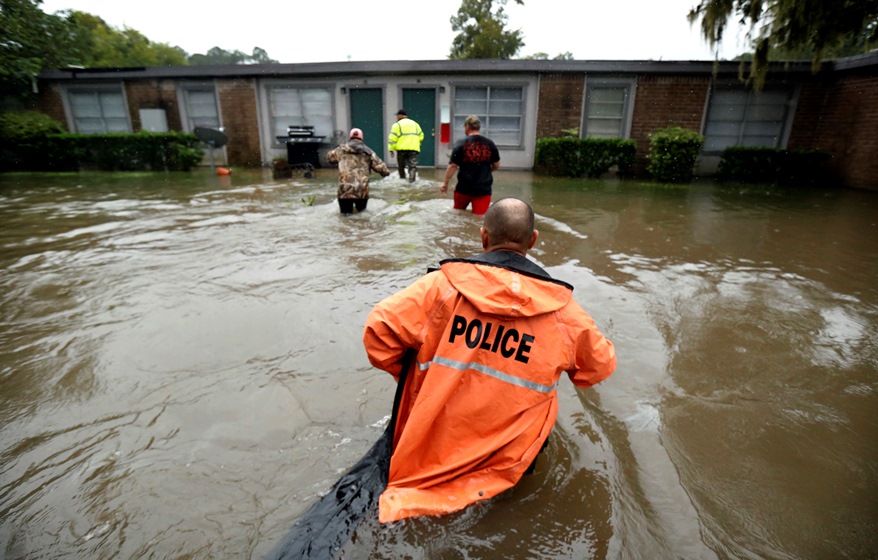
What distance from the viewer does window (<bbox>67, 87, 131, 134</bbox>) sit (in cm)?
1655

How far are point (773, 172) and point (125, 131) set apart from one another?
21.0m

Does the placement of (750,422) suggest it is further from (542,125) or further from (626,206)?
(542,125)

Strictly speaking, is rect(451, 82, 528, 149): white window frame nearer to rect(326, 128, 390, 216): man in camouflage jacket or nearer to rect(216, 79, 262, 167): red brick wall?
rect(216, 79, 262, 167): red brick wall

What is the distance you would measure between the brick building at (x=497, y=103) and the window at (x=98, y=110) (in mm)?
36

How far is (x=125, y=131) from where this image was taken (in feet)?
55.0

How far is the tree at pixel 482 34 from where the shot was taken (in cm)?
3625

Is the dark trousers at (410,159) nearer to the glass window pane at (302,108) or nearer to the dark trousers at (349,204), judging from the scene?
the dark trousers at (349,204)

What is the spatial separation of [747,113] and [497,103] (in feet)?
24.8

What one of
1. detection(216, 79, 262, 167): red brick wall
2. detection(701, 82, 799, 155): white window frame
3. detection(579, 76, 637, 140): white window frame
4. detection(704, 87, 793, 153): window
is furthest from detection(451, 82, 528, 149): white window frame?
detection(216, 79, 262, 167): red brick wall

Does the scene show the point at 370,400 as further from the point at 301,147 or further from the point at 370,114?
the point at 370,114

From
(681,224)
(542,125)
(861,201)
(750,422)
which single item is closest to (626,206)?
(681,224)

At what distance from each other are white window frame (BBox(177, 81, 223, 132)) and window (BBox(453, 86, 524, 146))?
8.29m

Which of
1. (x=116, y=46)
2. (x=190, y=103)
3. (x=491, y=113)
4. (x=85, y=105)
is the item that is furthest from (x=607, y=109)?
(x=116, y=46)

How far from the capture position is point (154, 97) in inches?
645
